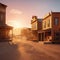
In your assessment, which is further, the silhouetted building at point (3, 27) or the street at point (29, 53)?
the silhouetted building at point (3, 27)

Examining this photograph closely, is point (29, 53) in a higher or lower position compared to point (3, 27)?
lower

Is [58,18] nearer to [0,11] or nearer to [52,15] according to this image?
[52,15]

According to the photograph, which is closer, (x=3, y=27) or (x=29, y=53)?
(x=29, y=53)

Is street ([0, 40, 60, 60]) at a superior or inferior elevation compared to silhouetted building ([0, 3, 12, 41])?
inferior

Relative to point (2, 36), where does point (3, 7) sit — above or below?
above

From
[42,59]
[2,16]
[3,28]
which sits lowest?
[42,59]

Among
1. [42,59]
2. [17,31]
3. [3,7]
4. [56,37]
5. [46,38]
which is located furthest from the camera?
[17,31]


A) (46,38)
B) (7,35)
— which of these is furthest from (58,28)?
(7,35)

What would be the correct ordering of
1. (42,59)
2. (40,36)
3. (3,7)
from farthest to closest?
(40,36) → (3,7) → (42,59)

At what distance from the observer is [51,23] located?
46812 millimetres

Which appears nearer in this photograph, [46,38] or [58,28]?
[58,28]

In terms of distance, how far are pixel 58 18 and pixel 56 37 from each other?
4.58m

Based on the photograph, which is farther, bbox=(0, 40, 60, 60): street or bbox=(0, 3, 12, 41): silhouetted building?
bbox=(0, 3, 12, 41): silhouetted building

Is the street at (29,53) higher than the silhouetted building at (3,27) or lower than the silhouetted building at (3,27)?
lower
